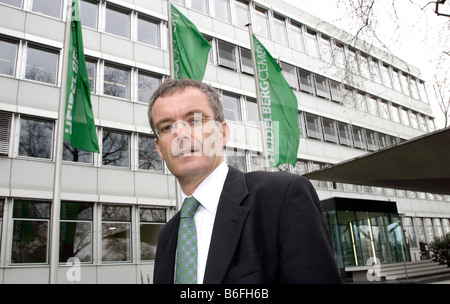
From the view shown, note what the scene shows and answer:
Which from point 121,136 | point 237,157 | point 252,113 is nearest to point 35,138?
point 121,136

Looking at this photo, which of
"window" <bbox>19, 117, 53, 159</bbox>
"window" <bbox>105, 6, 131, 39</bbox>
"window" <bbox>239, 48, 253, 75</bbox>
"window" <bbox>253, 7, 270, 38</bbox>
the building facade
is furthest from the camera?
"window" <bbox>253, 7, 270, 38</bbox>

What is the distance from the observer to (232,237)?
4.10 ft

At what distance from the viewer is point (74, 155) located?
52.0 feet

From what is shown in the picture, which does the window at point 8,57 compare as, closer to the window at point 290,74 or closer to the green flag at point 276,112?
the green flag at point 276,112

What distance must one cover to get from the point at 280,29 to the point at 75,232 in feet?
65.5

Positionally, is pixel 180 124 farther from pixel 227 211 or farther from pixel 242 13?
pixel 242 13

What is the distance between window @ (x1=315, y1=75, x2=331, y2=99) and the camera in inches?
1113

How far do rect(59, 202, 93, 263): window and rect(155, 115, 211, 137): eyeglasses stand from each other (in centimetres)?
1449

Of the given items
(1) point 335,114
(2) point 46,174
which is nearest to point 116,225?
(2) point 46,174

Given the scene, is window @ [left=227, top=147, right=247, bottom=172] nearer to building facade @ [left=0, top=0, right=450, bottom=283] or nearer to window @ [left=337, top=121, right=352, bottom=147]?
building facade @ [left=0, top=0, right=450, bottom=283]

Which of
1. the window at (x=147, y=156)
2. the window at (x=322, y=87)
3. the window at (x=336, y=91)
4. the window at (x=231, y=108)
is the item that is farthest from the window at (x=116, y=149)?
the window at (x=336, y=91)

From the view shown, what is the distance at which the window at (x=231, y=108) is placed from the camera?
2197 cm

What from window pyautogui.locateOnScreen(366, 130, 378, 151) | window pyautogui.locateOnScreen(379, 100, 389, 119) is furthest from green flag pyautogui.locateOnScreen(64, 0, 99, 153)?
window pyautogui.locateOnScreen(379, 100, 389, 119)

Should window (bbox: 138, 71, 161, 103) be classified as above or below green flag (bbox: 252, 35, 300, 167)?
above
